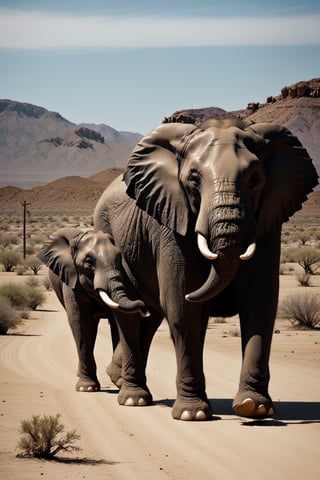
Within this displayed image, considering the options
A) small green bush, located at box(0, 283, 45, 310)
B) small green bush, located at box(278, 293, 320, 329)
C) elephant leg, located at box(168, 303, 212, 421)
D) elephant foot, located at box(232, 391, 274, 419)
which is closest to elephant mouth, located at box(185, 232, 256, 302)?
elephant leg, located at box(168, 303, 212, 421)

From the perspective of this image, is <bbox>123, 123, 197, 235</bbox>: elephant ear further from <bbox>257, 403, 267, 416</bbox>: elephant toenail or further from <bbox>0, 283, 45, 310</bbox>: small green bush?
<bbox>0, 283, 45, 310</bbox>: small green bush

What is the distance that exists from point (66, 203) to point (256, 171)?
398 feet

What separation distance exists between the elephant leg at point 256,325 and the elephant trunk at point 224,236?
705 millimetres

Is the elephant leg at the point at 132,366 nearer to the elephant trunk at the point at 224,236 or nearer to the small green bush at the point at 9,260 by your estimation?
the elephant trunk at the point at 224,236

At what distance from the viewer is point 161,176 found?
1062 centimetres

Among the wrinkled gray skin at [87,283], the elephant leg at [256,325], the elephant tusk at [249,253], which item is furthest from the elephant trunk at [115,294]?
the elephant tusk at [249,253]

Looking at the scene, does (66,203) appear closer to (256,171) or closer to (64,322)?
(64,322)

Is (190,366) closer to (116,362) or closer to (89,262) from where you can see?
(89,262)

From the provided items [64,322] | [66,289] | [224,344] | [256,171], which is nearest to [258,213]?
[256,171]

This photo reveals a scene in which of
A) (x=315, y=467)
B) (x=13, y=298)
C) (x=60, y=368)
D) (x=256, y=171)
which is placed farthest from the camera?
(x=13, y=298)

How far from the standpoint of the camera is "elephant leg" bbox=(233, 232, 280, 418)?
9.97 m

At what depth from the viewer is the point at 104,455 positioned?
8602 millimetres

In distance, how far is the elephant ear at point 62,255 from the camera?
12828mm

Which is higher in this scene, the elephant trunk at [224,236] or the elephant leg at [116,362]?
the elephant trunk at [224,236]
